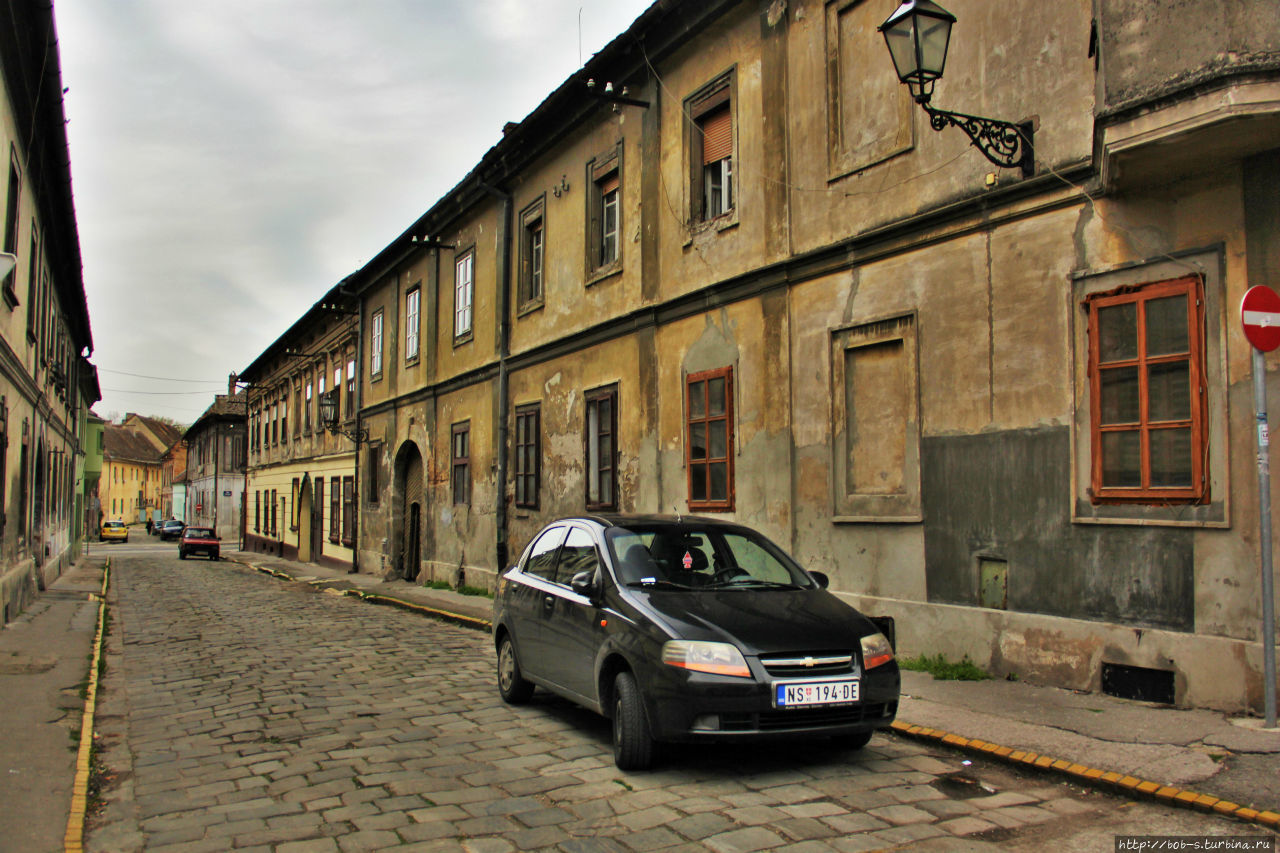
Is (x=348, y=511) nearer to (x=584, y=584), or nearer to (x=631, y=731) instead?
(x=584, y=584)

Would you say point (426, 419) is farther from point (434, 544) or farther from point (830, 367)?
point (830, 367)

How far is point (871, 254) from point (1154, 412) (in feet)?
11.3

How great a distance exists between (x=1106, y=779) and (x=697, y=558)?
2.90m

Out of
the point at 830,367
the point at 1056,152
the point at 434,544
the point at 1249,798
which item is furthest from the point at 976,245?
the point at 434,544

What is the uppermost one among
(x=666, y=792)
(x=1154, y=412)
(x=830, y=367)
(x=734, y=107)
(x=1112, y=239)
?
(x=734, y=107)

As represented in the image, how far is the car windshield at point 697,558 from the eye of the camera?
6.66 meters

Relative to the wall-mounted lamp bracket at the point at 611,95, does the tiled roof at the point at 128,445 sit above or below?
below

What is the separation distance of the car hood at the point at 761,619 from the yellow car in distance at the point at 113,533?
7237cm

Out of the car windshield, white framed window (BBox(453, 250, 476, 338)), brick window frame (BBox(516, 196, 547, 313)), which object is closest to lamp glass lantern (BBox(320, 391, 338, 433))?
white framed window (BBox(453, 250, 476, 338))

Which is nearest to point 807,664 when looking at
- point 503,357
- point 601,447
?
point 601,447

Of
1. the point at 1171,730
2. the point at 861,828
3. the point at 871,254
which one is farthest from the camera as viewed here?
the point at 871,254

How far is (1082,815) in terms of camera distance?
5.05 m

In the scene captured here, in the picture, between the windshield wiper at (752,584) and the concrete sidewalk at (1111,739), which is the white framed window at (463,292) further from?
the windshield wiper at (752,584)

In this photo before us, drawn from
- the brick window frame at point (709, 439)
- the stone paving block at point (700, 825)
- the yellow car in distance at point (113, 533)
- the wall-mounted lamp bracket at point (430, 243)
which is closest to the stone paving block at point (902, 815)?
the stone paving block at point (700, 825)
